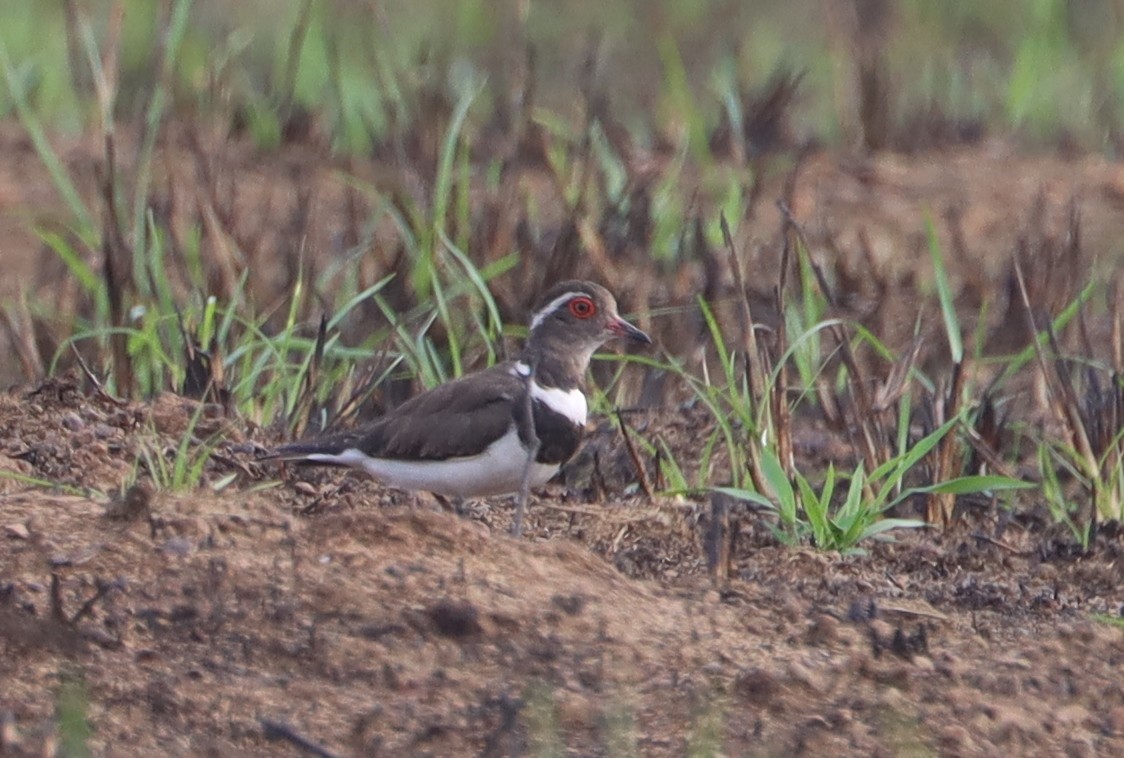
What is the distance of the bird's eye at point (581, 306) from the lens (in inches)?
227

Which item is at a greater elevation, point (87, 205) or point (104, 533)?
point (104, 533)

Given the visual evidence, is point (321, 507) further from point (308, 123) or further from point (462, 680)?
point (308, 123)

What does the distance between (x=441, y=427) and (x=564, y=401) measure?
0.40 metres

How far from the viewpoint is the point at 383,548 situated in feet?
14.4

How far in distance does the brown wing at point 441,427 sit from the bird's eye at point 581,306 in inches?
16.8

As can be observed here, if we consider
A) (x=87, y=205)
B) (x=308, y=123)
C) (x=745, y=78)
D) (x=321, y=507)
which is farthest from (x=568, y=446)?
(x=745, y=78)

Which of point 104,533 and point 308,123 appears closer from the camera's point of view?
point 104,533

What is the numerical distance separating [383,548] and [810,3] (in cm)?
899

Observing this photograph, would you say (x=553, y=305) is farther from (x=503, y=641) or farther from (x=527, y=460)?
(x=503, y=641)

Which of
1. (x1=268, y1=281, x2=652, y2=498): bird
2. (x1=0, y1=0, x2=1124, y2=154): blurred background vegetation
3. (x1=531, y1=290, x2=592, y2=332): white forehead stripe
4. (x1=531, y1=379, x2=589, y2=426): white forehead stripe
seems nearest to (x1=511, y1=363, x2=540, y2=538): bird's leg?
(x1=268, y1=281, x2=652, y2=498): bird

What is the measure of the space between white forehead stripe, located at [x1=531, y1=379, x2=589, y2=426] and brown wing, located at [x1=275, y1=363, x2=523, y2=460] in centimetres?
7

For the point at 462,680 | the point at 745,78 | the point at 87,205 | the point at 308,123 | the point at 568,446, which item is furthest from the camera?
the point at 745,78

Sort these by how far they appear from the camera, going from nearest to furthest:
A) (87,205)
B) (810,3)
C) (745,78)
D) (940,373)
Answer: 1. (940,373)
2. (87,205)
3. (745,78)
4. (810,3)

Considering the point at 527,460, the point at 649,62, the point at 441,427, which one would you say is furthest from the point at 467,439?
the point at 649,62
